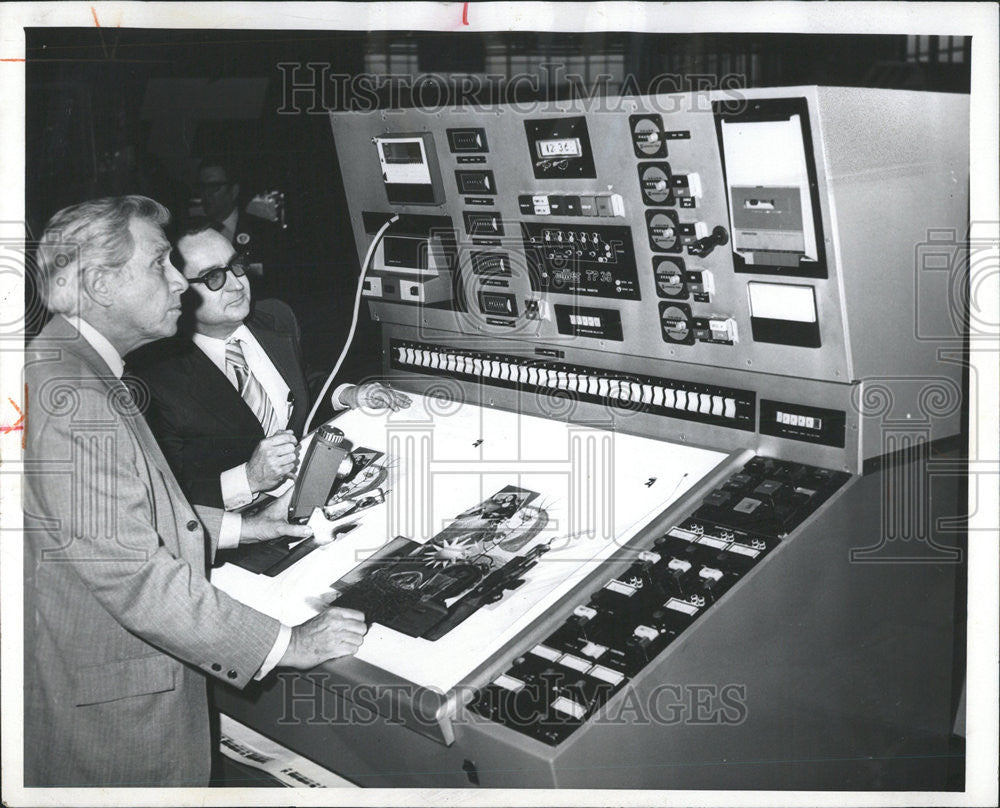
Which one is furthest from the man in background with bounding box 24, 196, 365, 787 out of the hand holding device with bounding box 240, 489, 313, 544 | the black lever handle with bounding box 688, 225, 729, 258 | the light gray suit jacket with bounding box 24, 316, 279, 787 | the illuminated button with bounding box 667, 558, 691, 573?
the black lever handle with bounding box 688, 225, 729, 258

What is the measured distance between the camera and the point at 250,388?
93.1 inches

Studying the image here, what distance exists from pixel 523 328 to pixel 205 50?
1106 mm

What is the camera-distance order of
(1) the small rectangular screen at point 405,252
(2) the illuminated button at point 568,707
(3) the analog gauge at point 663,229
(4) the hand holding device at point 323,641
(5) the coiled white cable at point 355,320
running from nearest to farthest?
(2) the illuminated button at point 568,707, (4) the hand holding device at point 323,641, (3) the analog gauge at point 663,229, (5) the coiled white cable at point 355,320, (1) the small rectangular screen at point 405,252

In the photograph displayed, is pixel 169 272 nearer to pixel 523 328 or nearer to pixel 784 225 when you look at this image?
pixel 523 328

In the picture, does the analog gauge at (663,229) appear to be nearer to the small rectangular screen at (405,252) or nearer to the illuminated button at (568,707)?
the small rectangular screen at (405,252)

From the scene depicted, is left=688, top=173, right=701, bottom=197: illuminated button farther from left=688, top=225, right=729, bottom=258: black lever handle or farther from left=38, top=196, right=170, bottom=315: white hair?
left=38, top=196, right=170, bottom=315: white hair

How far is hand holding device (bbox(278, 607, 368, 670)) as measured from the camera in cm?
182

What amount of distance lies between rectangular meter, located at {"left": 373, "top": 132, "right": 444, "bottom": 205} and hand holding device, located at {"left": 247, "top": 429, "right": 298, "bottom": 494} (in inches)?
32.8

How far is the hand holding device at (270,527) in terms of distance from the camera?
2.16 m

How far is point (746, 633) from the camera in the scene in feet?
6.04

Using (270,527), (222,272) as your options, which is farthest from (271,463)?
(222,272)

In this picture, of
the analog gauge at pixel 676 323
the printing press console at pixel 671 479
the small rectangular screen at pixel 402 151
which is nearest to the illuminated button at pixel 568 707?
the printing press console at pixel 671 479

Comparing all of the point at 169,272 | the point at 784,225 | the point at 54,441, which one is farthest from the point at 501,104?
the point at 54,441

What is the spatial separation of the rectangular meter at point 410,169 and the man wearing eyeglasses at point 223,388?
0.58m
